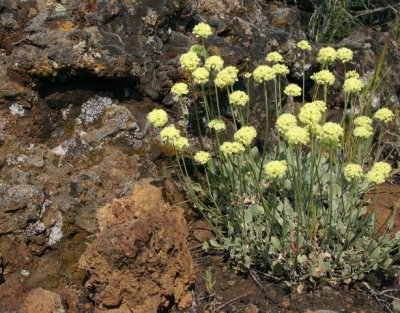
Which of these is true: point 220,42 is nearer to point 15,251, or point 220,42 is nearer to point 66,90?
point 66,90

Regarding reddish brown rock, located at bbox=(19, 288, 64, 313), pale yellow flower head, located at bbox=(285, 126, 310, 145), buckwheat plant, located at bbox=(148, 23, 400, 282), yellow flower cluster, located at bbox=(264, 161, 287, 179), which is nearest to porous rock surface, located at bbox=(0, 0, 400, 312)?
reddish brown rock, located at bbox=(19, 288, 64, 313)

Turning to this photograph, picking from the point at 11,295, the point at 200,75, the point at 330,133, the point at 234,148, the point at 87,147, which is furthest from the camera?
the point at 87,147

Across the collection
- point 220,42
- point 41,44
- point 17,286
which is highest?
point 41,44

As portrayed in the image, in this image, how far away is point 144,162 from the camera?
15.9 feet

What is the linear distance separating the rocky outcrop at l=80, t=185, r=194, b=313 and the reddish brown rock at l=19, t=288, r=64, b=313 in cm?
24

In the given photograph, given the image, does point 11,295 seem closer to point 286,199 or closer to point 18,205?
point 18,205

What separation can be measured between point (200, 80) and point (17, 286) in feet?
6.48

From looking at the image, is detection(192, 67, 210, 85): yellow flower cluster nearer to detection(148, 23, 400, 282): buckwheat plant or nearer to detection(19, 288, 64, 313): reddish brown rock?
detection(148, 23, 400, 282): buckwheat plant

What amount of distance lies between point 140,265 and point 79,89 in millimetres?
1592

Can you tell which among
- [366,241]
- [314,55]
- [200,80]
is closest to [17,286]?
[200,80]

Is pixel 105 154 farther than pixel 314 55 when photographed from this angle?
No

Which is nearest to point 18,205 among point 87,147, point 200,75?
point 87,147

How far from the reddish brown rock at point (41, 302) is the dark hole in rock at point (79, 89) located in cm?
149

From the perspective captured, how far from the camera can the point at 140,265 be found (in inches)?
158
